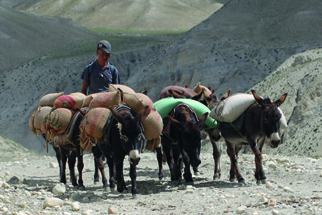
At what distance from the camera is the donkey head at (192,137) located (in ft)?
37.4

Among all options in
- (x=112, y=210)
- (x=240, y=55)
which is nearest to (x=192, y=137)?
(x=112, y=210)

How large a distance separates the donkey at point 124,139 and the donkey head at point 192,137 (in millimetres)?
1074

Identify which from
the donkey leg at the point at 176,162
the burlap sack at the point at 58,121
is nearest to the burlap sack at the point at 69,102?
the burlap sack at the point at 58,121

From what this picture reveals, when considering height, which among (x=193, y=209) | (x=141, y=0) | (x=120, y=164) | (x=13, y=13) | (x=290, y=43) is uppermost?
(x=141, y=0)

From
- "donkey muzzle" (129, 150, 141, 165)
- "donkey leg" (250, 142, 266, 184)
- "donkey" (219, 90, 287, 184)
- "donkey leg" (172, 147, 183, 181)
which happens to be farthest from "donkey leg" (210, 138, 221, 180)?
"donkey muzzle" (129, 150, 141, 165)

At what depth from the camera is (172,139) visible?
12.4 m

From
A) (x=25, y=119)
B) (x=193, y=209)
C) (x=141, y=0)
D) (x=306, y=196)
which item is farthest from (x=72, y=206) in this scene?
(x=141, y=0)

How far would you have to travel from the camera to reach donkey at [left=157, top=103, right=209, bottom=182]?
11.4 meters

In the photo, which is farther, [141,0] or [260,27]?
[141,0]

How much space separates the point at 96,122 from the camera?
10961 mm

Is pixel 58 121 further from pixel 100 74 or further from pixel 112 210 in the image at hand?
pixel 112 210

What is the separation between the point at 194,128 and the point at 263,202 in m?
2.69

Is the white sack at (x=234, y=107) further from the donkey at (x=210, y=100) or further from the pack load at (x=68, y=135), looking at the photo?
the pack load at (x=68, y=135)

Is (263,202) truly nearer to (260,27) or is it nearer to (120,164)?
(120,164)
